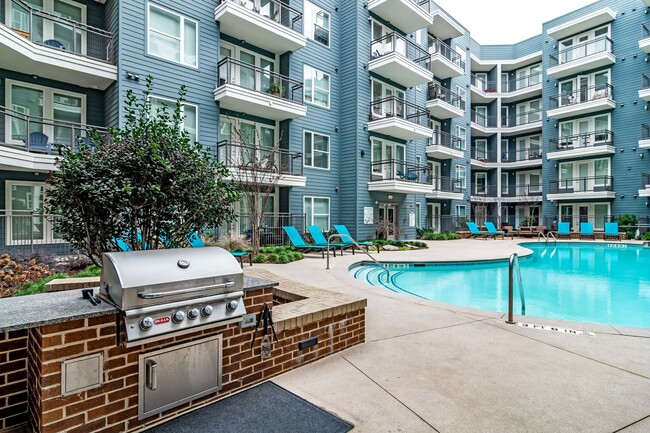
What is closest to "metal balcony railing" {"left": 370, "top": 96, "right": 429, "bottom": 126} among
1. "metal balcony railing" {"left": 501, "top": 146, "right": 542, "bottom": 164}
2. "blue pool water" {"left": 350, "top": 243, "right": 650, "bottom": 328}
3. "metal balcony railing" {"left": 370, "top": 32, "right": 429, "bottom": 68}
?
"metal balcony railing" {"left": 370, "top": 32, "right": 429, "bottom": 68}

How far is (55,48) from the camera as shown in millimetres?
9875

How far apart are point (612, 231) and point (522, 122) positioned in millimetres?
12490

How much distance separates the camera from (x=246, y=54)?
48.0ft

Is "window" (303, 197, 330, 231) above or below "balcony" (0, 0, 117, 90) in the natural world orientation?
below

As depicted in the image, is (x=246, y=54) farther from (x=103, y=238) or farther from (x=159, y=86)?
(x=103, y=238)

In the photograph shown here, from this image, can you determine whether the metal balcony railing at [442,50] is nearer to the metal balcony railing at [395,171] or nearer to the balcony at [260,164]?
the metal balcony railing at [395,171]

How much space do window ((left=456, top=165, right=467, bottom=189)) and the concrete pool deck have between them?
72.8ft

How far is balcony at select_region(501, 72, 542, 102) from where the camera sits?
28359 millimetres

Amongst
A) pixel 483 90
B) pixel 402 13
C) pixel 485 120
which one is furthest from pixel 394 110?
pixel 483 90

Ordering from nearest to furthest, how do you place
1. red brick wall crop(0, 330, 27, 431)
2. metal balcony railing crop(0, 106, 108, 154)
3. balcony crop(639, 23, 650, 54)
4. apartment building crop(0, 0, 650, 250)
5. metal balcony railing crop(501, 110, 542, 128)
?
red brick wall crop(0, 330, 27, 431)
metal balcony railing crop(0, 106, 108, 154)
apartment building crop(0, 0, 650, 250)
balcony crop(639, 23, 650, 54)
metal balcony railing crop(501, 110, 542, 128)

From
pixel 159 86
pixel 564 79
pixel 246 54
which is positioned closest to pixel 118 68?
pixel 159 86

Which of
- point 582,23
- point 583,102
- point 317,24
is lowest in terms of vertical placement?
point 583,102

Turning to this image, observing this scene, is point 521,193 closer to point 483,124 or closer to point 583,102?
point 483,124

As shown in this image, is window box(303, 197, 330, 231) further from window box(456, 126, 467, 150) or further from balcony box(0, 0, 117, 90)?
window box(456, 126, 467, 150)
